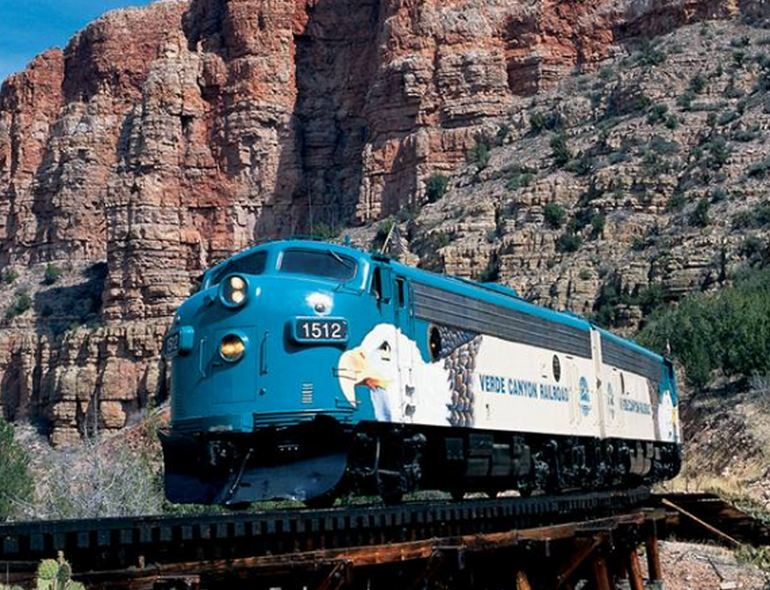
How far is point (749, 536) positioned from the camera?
81.4ft

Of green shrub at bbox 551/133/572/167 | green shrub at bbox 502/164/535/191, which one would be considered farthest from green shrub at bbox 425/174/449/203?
green shrub at bbox 551/133/572/167

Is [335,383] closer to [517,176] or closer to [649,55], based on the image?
[517,176]

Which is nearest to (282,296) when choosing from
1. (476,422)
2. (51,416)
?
(476,422)

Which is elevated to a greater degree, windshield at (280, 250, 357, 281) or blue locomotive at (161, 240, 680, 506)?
windshield at (280, 250, 357, 281)

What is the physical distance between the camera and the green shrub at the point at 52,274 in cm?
8438

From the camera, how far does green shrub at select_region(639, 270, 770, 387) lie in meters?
41.9

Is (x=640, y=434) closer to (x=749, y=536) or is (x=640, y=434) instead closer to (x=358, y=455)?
(x=749, y=536)

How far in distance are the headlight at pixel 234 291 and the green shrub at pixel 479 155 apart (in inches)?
2311

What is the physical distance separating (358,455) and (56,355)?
2605 inches

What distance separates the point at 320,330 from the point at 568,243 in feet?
160

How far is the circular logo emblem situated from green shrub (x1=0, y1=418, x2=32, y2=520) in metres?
13.5

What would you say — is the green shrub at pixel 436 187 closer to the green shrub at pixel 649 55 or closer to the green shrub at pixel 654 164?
the green shrub at pixel 654 164

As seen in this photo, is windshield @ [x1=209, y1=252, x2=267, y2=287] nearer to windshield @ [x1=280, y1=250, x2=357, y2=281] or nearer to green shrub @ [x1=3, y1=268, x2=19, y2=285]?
windshield @ [x1=280, y1=250, x2=357, y2=281]

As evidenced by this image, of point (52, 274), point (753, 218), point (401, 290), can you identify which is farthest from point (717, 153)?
point (401, 290)
